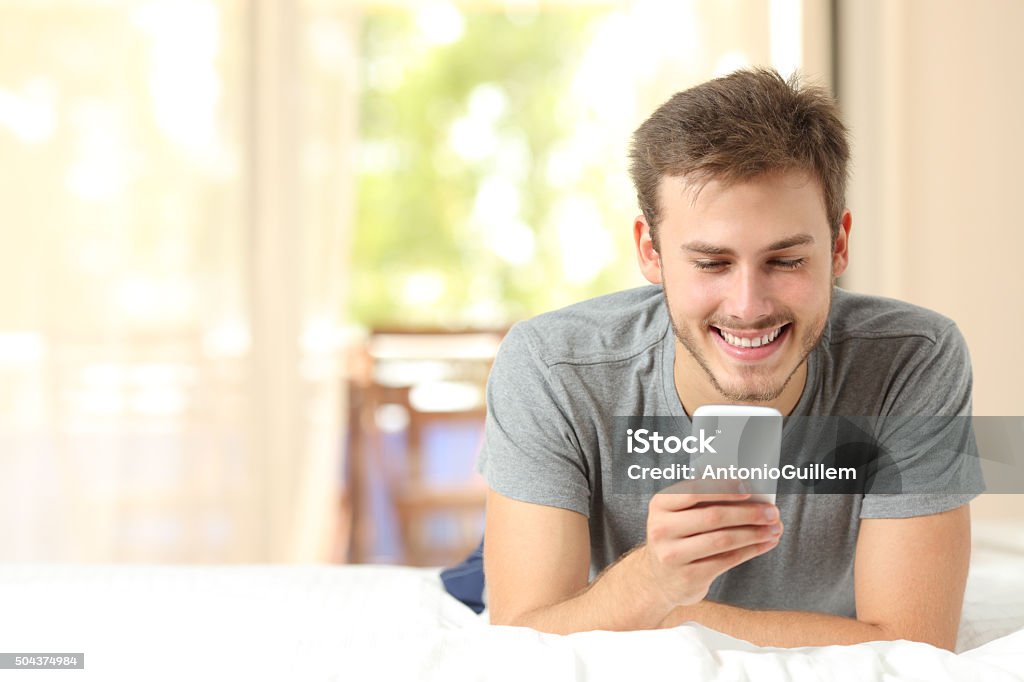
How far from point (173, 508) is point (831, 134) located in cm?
206

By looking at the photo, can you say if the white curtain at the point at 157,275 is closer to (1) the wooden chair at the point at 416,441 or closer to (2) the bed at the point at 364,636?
(1) the wooden chair at the point at 416,441

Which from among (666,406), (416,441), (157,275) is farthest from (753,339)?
(416,441)

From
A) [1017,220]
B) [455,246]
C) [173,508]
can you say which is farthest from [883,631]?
[455,246]

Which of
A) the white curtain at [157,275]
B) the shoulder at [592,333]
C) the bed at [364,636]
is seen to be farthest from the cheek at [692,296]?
the white curtain at [157,275]

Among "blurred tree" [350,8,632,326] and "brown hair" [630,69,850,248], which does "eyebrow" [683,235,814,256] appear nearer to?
"brown hair" [630,69,850,248]

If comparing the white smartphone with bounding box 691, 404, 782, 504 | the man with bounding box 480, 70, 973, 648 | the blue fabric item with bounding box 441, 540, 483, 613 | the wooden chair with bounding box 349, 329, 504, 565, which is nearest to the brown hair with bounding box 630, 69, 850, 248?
the man with bounding box 480, 70, 973, 648

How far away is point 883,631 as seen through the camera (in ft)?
3.38

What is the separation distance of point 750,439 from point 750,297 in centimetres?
20

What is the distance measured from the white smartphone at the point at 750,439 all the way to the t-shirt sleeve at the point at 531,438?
27 centimetres

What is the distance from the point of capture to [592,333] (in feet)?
3.96

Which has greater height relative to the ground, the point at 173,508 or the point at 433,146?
the point at 433,146

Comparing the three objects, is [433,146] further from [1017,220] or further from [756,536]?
[756,536]

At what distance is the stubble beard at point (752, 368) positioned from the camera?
1053 mm

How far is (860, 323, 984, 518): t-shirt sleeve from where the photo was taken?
42.1 inches
